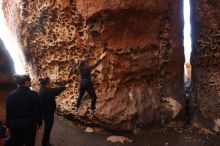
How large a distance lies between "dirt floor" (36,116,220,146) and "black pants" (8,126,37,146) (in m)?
3.17

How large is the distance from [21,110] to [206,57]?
7.27 meters

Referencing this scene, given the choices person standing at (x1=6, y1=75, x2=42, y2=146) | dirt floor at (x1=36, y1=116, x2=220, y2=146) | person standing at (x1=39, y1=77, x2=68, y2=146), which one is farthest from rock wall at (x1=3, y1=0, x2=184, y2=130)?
person standing at (x1=6, y1=75, x2=42, y2=146)

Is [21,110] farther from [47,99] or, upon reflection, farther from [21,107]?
[47,99]

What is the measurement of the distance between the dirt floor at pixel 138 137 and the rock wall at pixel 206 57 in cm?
88

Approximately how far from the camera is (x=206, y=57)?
11.4 meters

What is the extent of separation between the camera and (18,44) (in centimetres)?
1209

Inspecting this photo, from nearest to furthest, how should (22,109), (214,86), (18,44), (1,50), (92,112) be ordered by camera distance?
1. (22,109)
2. (1,50)
3. (92,112)
4. (214,86)
5. (18,44)

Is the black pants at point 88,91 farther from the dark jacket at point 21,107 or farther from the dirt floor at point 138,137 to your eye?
the dark jacket at point 21,107

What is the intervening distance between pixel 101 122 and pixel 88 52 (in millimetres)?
2114

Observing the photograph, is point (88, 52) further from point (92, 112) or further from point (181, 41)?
point (181, 41)

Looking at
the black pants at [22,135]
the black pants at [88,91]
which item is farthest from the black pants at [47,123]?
the black pants at [88,91]

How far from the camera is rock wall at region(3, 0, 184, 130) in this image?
34.6 feet

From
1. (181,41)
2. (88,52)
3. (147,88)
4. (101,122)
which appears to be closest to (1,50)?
(88,52)

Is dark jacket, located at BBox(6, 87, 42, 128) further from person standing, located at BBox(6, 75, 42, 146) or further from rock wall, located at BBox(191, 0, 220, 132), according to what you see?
rock wall, located at BBox(191, 0, 220, 132)
